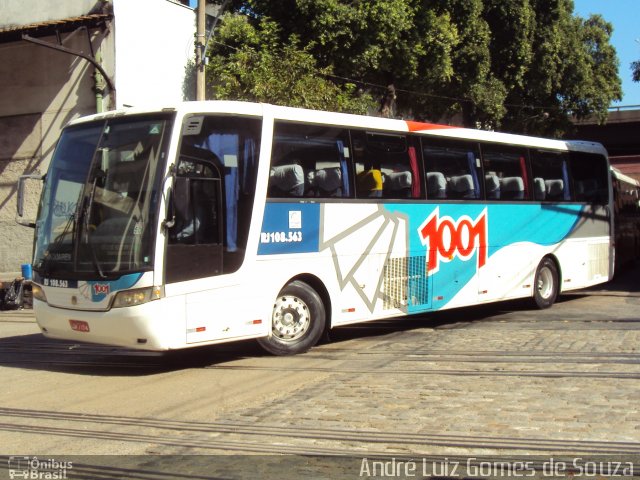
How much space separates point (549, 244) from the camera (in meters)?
14.8

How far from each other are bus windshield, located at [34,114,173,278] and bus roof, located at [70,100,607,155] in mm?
172

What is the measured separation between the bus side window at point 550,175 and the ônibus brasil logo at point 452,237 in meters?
1.90

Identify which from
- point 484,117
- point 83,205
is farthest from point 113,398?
point 484,117

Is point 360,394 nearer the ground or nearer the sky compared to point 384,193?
nearer the ground

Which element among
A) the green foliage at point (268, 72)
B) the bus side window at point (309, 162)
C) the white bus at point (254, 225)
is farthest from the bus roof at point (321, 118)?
the green foliage at point (268, 72)

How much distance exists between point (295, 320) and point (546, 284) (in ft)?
22.1

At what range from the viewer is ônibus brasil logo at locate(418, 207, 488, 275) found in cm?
1208

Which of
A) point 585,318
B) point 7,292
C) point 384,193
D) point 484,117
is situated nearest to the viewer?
point 384,193

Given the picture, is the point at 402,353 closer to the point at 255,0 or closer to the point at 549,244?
the point at 549,244

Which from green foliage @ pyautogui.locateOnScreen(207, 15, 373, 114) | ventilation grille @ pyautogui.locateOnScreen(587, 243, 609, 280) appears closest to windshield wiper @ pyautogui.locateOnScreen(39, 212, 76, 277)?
green foliage @ pyautogui.locateOnScreen(207, 15, 373, 114)

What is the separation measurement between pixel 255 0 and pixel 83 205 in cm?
1419

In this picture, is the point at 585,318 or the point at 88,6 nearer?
the point at 585,318

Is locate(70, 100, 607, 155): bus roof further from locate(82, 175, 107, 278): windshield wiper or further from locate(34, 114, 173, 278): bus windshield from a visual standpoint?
locate(82, 175, 107, 278): windshield wiper

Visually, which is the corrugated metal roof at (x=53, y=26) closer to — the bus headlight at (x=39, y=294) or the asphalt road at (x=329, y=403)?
the asphalt road at (x=329, y=403)
